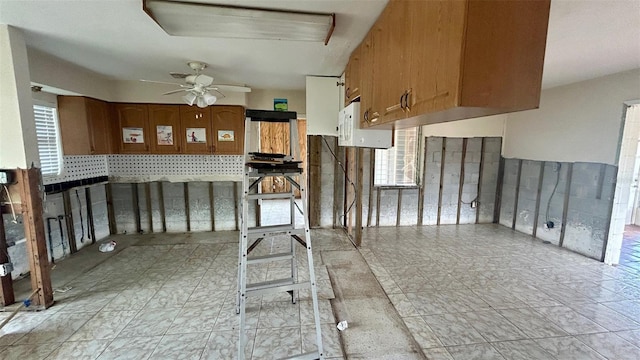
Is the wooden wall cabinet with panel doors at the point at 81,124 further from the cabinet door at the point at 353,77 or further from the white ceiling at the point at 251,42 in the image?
the cabinet door at the point at 353,77

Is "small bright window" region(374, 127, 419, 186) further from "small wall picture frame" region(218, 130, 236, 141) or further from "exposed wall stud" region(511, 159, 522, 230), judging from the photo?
"small wall picture frame" region(218, 130, 236, 141)

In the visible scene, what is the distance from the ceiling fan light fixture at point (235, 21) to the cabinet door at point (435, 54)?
85 cm

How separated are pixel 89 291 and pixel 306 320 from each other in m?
2.36

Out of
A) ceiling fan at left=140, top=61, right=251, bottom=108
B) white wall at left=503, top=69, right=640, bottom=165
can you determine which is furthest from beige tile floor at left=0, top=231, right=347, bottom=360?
white wall at left=503, top=69, right=640, bottom=165

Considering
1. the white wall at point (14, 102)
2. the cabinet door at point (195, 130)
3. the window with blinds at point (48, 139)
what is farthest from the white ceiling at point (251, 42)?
the window with blinds at point (48, 139)

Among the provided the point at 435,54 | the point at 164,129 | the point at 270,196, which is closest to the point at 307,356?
the point at 270,196

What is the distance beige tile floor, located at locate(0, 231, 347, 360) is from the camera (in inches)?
77.5

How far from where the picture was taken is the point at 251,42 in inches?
96.8

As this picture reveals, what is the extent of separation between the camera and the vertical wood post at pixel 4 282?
230 cm

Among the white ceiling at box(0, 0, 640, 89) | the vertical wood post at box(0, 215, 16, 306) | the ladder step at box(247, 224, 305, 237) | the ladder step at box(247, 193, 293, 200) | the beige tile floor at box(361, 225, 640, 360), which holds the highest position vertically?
the white ceiling at box(0, 0, 640, 89)

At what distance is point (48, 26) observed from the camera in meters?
2.13

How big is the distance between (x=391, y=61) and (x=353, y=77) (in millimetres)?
1062

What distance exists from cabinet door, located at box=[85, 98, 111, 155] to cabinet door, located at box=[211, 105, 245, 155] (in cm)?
152

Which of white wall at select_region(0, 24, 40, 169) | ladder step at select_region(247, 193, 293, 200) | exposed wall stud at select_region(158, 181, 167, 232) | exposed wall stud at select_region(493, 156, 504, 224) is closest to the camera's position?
ladder step at select_region(247, 193, 293, 200)
